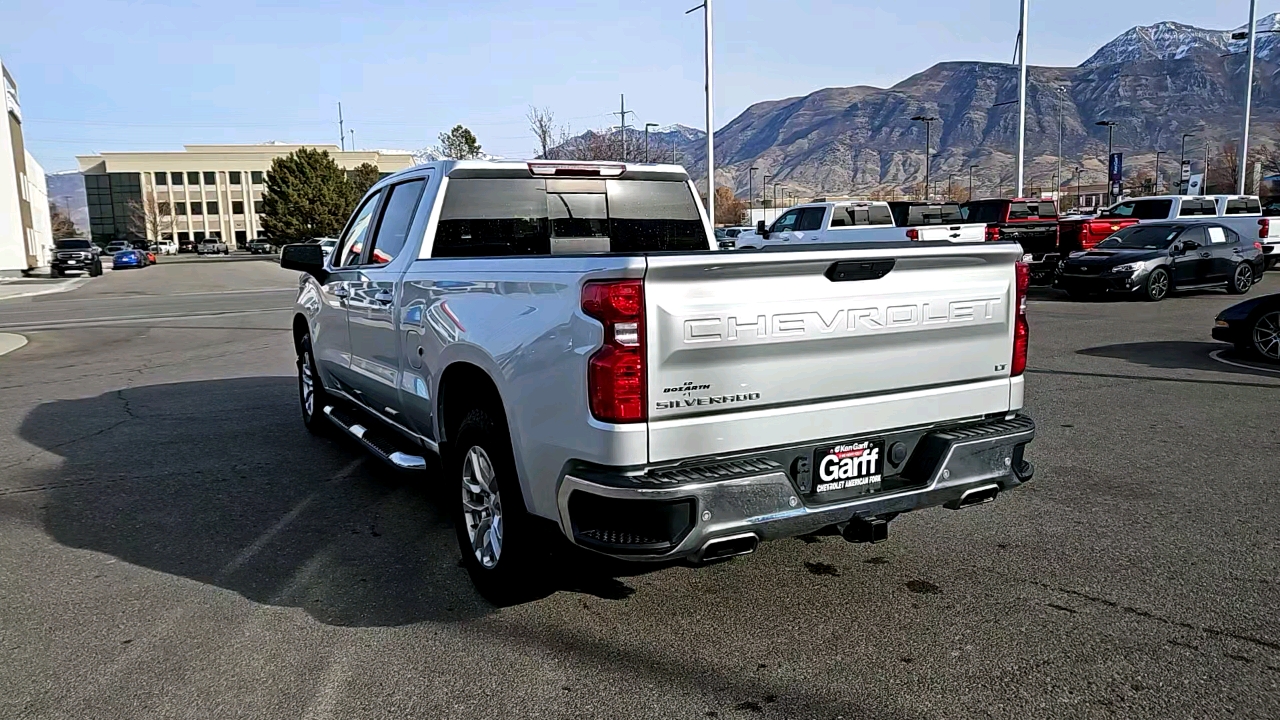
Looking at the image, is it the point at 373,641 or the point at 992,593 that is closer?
the point at 373,641

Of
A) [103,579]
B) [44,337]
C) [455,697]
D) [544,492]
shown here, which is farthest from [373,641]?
[44,337]

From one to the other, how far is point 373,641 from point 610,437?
1.47 meters

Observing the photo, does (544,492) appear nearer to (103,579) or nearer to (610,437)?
(610,437)

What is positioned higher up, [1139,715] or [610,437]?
[610,437]

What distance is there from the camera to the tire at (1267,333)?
10508 millimetres

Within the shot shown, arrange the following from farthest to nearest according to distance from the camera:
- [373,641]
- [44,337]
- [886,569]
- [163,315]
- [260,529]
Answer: [163,315]
[44,337]
[260,529]
[886,569]
[373,641]

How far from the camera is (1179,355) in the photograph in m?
11.3

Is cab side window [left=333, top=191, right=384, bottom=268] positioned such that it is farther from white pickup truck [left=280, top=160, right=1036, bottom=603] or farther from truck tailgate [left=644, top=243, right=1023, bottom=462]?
truck tailgate [left=644, top=243, right=1023, bottom=462]

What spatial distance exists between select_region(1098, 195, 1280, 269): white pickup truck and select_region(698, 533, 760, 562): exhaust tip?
22298mm

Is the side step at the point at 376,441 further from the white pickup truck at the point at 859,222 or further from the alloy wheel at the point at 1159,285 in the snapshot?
the alloy wheel at the point at 1159,285

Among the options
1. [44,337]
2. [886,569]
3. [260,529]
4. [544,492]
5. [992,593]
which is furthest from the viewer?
[44,337]

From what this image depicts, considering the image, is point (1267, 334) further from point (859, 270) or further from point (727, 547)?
point (727, 547)

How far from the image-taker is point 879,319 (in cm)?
376

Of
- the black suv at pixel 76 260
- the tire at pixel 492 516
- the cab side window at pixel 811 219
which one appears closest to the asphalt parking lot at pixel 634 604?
the tire at pixel 492 516
